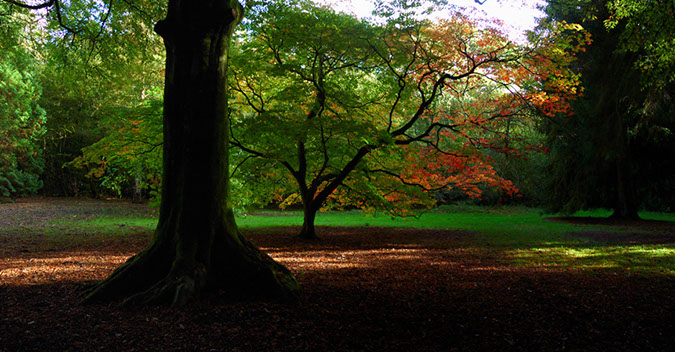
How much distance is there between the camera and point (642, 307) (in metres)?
4.19

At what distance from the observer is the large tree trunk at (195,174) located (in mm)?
4195

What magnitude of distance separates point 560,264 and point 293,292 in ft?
16.4

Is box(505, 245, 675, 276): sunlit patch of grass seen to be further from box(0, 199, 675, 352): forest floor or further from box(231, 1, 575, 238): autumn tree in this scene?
box(231, 1, 575, 238): autumn tree

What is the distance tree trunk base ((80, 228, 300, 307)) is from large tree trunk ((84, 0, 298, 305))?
0.01 meters

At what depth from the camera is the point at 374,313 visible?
388 centimetres

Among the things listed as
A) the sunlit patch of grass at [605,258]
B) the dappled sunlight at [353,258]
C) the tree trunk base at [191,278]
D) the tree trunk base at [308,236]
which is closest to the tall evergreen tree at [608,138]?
the sunlit patch of grass at [605,258]

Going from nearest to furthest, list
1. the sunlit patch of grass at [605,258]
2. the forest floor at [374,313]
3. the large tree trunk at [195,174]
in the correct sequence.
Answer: the forest floor at [374,313]
the large tree trunk at [195,174]
the sunlit patch of grass at [605,258]

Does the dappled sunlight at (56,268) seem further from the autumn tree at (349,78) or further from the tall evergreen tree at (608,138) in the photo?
the tall evergreen tree at (608,138)

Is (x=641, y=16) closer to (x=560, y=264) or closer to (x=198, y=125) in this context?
(x=560, y=264)

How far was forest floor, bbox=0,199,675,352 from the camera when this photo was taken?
3.17 meters

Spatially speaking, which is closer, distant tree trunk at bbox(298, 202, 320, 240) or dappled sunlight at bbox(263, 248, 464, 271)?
dappled sunlight at bbox(263, 248, 464, 271)

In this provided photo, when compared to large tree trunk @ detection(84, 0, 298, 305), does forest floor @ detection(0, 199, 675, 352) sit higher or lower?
lower

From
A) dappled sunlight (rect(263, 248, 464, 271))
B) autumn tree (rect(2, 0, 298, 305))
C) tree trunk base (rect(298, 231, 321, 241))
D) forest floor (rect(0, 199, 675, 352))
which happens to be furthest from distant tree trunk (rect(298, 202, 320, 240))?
autumn tree (rect(2, 0, 298, 305))

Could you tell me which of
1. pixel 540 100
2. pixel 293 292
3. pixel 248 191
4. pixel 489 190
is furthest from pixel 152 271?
pixel 489 190
